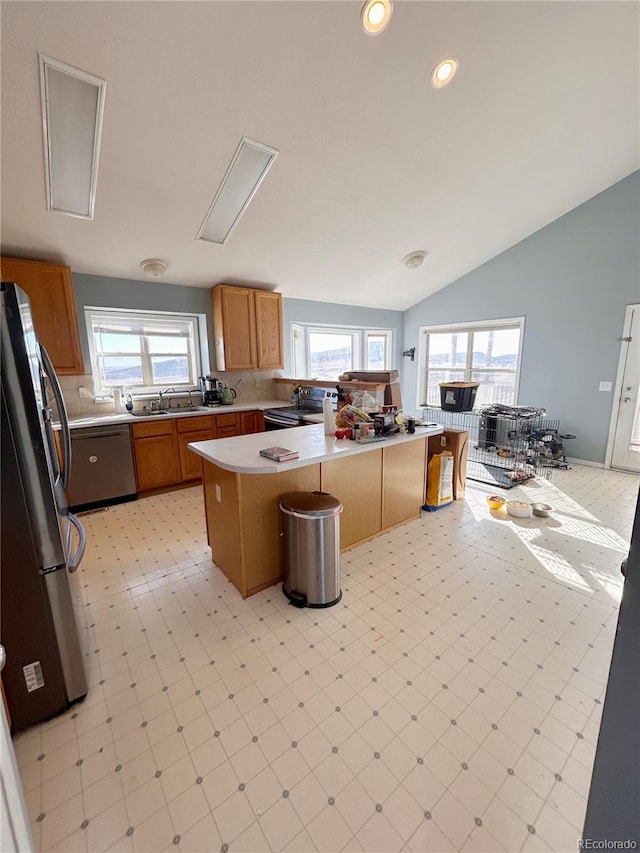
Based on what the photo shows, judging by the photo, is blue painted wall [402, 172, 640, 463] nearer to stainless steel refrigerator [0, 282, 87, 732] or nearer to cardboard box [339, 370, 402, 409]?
cardboard box [339, 370, 402, 409]

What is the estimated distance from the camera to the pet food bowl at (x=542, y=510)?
10.6 feet

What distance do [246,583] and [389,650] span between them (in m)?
0.91

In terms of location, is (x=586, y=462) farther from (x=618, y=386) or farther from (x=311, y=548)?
(x=311, y=548)

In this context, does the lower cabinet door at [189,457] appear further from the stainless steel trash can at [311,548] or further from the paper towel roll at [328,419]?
the stainless steel trash can at [311,548]

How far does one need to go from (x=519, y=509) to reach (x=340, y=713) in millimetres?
2485

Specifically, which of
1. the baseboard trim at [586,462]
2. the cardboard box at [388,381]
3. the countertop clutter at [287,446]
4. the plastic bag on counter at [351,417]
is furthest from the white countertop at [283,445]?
the baseboard trim at [586,462]

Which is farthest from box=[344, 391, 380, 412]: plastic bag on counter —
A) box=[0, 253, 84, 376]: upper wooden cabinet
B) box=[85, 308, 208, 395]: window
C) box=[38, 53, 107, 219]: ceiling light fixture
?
box=[0, 253, 84, 376]: upper wooden cabinet

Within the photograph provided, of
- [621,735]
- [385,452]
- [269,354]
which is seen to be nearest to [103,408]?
[269,354]

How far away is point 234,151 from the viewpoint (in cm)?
261

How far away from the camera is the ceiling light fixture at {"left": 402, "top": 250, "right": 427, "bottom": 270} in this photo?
4673 millimetres

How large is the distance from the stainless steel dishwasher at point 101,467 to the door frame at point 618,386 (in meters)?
5.62

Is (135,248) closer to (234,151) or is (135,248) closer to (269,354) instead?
(234,151)

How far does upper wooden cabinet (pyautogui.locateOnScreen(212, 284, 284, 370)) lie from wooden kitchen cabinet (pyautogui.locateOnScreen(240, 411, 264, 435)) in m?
0.64

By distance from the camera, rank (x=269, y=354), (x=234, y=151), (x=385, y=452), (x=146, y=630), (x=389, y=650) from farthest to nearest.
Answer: (x=269, y=354) < (x=385, y=452) < (x=234, y=151) < (x=146, y=630) < (x=389, y=650)
